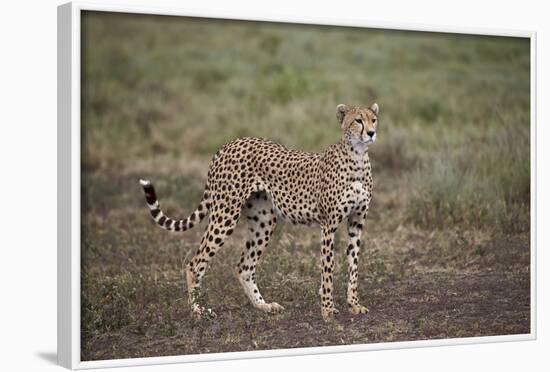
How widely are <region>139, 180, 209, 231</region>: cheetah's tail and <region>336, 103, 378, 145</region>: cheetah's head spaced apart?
1076 millimetres

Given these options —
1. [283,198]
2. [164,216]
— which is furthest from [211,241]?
[283,198]

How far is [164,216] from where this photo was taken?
669cm

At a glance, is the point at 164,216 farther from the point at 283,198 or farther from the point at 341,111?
the point at 341,111

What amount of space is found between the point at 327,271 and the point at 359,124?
0.93 metres

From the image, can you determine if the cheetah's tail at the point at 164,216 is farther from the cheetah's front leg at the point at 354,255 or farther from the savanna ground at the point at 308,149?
the cheetah's front leg at the point at 354,255

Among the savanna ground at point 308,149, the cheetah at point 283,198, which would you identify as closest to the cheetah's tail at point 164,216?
the cheetah at point 283,198

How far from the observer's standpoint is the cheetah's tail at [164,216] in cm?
660

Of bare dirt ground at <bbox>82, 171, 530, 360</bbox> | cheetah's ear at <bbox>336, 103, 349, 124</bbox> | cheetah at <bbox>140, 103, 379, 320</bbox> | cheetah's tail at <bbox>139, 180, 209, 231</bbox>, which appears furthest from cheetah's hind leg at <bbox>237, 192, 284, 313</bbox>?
cheetah's ear at <bbox>336, 103, 349, 124</bbox>

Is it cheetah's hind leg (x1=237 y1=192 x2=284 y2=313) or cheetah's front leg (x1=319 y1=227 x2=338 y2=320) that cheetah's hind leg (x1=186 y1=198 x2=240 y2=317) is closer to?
cheetah's hind leg (x1=237 y1=192 x2=284 y2=313)

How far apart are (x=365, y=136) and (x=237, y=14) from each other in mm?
1059

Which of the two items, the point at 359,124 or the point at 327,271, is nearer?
the point at 359,124

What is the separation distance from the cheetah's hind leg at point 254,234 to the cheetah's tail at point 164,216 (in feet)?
0.95

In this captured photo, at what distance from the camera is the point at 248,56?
12367 millimetres

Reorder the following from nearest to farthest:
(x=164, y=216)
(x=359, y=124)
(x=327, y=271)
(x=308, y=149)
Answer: (x=359, y=124) → (x=327, y=271) → (x=164, y=216) → (x=308, y=149)
